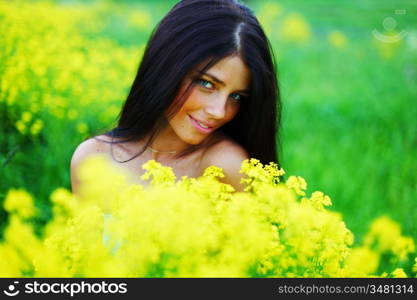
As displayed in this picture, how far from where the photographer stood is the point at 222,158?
2.16 m

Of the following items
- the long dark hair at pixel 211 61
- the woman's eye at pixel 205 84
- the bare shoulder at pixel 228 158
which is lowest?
the bare shoulder at pixel 228 158

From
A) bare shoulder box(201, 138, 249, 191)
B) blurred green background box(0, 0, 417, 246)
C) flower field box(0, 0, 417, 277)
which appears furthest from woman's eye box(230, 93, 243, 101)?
blurred green background box(0, 0, 417, 246)

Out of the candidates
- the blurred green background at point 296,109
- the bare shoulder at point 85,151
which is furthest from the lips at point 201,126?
the blurred green background at point 296,109

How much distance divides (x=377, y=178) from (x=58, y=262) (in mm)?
3106

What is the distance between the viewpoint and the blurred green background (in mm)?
3129

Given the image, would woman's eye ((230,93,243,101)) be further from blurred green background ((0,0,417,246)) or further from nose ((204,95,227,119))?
blurred green background ((0,0,417,246))

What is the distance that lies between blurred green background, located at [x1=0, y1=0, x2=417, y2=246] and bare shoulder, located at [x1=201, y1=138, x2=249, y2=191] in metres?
0.88

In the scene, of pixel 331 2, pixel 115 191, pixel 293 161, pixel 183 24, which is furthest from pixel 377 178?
pixel 331 2

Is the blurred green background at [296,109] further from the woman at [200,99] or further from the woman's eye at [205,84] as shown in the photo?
the woman's eye at [205,84]

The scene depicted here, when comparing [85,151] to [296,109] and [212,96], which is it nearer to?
[212,96]

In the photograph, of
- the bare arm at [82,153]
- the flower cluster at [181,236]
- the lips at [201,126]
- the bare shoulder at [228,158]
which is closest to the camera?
the flower cluster at [181,236]

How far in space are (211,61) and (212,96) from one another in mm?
139

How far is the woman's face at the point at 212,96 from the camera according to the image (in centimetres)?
189

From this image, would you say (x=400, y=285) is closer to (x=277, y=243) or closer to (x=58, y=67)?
(x=277, y=243)
